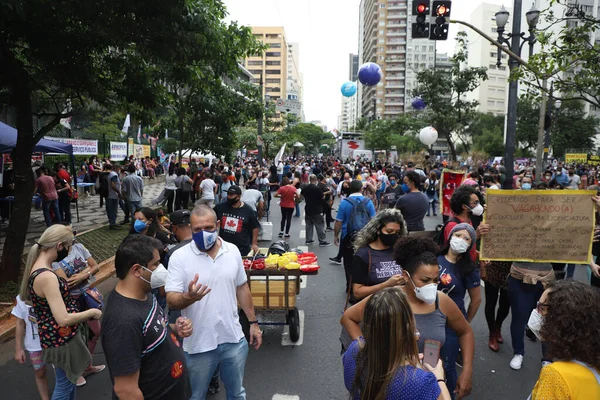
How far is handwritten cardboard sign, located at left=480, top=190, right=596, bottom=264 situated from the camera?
15.1 feet

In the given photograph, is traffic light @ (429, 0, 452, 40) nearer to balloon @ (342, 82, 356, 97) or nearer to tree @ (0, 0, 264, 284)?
tree @ (0, 0, 264, 284)

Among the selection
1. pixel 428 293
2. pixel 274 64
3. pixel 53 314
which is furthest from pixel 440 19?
pixel 274 64

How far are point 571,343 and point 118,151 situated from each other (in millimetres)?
25950

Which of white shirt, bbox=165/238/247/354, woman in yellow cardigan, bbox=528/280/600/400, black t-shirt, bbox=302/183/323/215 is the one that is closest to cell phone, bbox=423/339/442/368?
woman in yellow cardigan, bbox=528/280/600/400

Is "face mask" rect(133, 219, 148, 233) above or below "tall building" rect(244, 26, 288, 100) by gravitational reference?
below

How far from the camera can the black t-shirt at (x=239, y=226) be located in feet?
19.8

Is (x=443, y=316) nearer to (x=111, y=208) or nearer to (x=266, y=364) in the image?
(x=266, y=364)

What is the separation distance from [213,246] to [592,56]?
7.98 metres

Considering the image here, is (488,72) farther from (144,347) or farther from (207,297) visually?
(144,347)

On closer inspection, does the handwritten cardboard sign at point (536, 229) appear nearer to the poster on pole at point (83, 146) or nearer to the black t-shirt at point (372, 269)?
the black t-shirt at point (372, 269)

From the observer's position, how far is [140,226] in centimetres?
541

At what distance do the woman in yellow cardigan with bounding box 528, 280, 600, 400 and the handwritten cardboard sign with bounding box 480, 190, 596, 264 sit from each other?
7.83 ft

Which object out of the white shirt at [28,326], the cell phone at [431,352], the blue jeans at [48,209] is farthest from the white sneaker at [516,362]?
the blue jeans at [48,209]

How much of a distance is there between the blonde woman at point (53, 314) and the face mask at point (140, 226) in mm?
1680
